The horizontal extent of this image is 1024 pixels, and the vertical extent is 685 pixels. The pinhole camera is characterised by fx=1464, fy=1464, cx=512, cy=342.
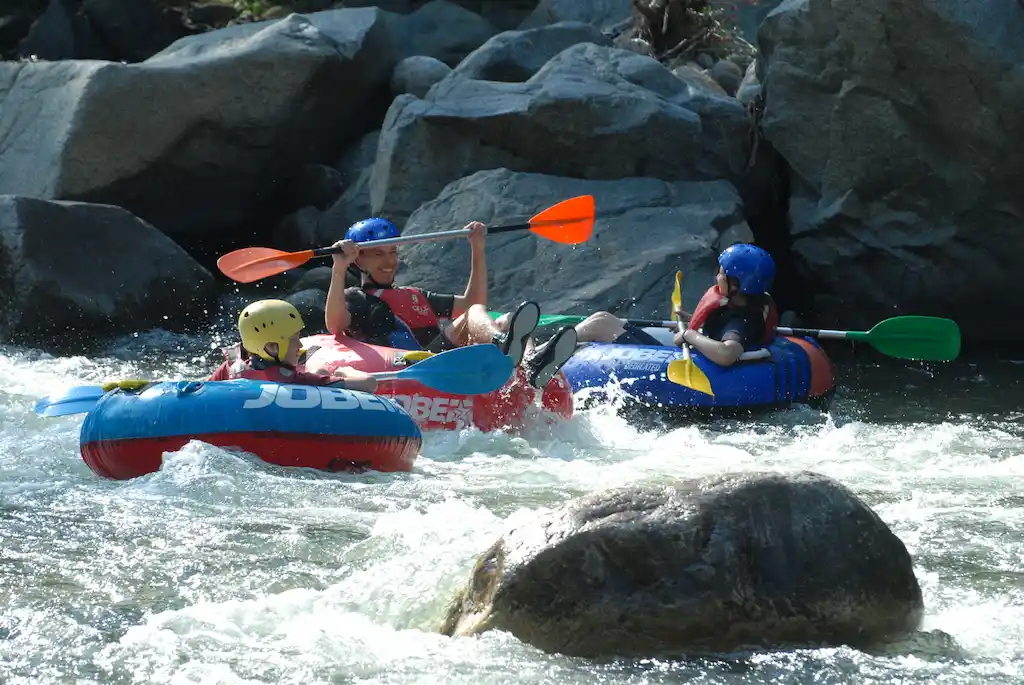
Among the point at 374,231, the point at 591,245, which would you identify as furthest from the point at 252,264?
the point at 591,245

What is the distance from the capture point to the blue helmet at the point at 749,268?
26.5ft

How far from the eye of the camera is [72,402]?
6.36 m

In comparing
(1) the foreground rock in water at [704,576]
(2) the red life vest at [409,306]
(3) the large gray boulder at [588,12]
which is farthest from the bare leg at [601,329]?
(3) the large gray boulder at [588,12]

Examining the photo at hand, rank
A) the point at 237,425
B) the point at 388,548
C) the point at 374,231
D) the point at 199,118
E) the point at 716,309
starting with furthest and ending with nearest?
the point at 199,118 → the point at 716,309 → the point at 374,231 → the point at 237,425 → the point at 388,548

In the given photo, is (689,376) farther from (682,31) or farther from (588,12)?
(588,12)

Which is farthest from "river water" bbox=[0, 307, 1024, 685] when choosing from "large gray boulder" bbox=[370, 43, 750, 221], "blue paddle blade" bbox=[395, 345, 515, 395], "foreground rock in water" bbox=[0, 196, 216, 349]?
"large gray boulder" bbox=[370, 43, 750, 221]

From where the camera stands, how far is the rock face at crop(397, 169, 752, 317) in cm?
1033

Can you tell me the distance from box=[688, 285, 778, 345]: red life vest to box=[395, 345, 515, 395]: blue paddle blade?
75.7 inches

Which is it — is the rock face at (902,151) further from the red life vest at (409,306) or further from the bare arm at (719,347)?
the red life vest at (409,306)

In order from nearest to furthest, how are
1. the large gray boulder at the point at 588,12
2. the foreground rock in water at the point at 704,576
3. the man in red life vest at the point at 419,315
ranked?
the foreground rock in water at the point at 704,576
the man in red life vest at the point at 419,315
the large gray boulder at the point at 588,12

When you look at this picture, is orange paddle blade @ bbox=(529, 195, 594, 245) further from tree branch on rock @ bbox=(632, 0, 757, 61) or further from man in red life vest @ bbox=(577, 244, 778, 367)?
tree branch on rock @ bbox=(632, 0, 757, 61)

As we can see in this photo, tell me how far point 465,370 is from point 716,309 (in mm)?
2107

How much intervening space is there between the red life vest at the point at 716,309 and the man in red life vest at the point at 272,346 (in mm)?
2565

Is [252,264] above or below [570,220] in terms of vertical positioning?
below
